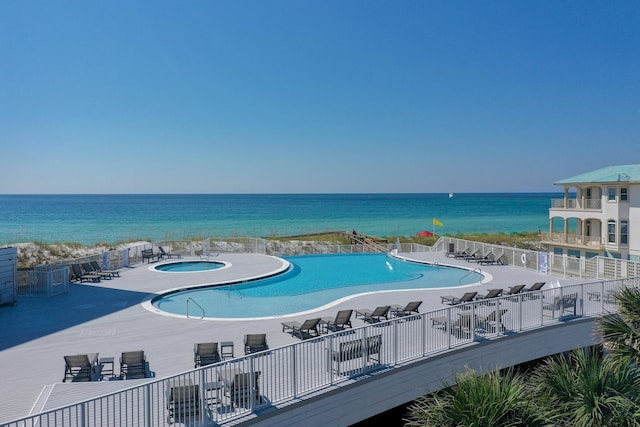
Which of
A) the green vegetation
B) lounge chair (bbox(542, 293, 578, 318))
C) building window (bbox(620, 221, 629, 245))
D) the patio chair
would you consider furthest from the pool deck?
building window (bbox(620, 221, 629, 245))

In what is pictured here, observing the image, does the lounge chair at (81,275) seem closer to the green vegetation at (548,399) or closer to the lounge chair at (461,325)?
the lounge chair at (461,325)

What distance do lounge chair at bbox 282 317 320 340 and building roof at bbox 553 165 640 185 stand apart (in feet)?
83.5

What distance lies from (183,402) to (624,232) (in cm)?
3075

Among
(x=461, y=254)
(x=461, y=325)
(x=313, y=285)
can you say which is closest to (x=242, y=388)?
(x=461, y=325)

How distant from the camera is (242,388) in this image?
24.0ft

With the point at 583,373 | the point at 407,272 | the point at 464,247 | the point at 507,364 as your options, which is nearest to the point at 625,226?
the point at 464,247

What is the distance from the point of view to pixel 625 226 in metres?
29.2

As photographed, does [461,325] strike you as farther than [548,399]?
Yes

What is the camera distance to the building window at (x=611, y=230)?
29.8m

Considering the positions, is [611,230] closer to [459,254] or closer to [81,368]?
[459,254]

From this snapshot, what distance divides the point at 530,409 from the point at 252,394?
12.9 ft

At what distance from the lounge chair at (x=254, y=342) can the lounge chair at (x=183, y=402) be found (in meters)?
3.28

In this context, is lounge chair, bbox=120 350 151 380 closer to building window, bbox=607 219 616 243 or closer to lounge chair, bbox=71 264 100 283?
lounge chair, bbox=71 264 100 283

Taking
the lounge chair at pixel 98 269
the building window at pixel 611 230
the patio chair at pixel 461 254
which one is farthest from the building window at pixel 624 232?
the lounge chair at pixel 98 269
